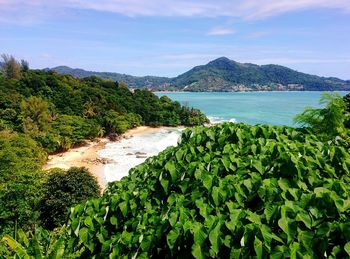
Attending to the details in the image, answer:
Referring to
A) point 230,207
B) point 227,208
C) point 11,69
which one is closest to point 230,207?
point 230,207

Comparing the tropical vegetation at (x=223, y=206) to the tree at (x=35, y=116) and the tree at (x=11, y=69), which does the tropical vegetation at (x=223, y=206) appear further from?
the tree at (x=11, y=69)

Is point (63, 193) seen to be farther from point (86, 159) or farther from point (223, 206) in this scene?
point (86, 159)

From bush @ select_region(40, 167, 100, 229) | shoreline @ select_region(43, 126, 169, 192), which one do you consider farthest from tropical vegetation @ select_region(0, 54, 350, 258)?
shoreline @ select_region(43, 126, 169, 192)

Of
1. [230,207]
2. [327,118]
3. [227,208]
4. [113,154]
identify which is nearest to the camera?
[230,207]

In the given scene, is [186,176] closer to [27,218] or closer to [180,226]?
[180,226]

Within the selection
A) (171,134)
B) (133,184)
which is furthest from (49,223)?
(171,134)

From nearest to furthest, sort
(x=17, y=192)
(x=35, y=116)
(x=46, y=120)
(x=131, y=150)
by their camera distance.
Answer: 1. (x=17, y=192)
2. (x=131, y=150)
3. (x=35, y=116)
4. (x=46, y=120)

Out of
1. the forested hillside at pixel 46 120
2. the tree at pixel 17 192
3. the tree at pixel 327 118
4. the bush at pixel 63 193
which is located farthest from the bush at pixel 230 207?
the bush at pixel 63 193

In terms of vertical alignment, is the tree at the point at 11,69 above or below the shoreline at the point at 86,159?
above
